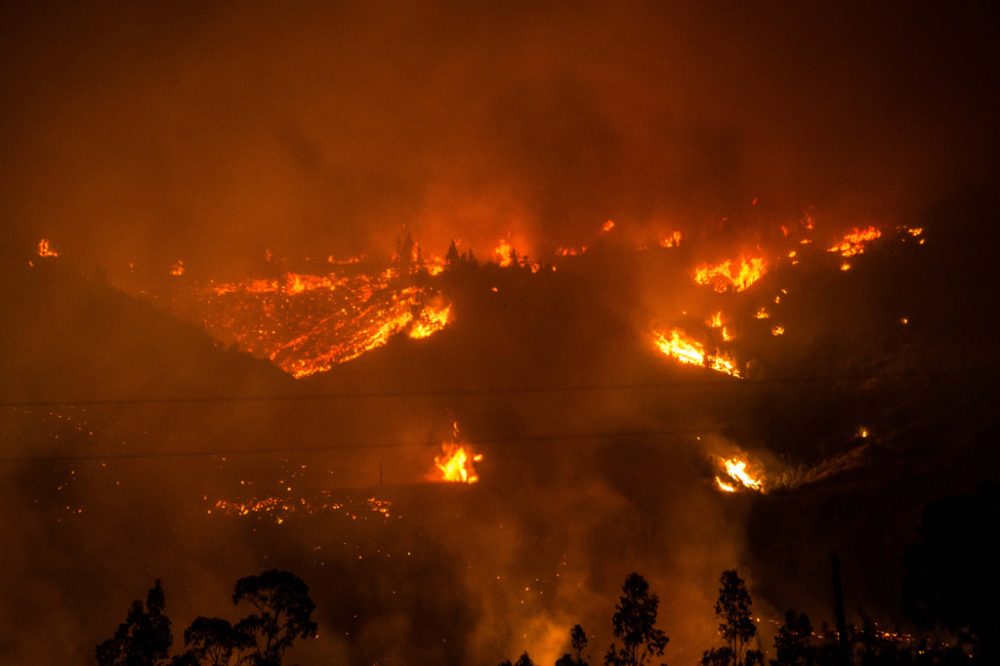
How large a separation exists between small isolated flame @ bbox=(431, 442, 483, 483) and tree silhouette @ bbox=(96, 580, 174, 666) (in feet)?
179

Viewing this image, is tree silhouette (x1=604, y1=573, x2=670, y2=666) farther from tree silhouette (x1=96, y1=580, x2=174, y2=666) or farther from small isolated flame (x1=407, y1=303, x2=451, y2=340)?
small isolated flame (x1=407, y1=303, x2=451, y2=340)

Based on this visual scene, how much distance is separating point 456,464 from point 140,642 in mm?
58974

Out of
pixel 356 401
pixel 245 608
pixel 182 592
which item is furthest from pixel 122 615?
pixel 356 401

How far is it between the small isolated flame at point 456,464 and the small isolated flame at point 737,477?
27953 millimetres

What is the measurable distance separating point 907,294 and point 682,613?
6671cm

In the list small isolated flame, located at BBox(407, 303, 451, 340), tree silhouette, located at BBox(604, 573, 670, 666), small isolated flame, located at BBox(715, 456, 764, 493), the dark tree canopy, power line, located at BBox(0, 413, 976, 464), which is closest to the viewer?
the dark tree canopy

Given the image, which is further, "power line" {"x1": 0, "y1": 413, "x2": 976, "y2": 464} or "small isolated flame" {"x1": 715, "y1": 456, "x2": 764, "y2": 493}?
"small isolated flame" {"x1": 715, "y1": 456, "x2": 764, "y2": 493}

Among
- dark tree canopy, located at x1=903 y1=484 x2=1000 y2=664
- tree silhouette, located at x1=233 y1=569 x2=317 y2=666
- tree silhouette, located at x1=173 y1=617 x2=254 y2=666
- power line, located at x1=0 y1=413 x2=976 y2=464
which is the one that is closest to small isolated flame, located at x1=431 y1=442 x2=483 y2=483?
power line, located at x1=0 y1=413 x2=976 y2=464

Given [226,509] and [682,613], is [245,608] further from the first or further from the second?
[682,613]

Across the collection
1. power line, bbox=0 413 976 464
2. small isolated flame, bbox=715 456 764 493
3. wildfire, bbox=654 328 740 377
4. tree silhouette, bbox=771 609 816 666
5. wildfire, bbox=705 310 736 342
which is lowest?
tree silhouette, bbox=771 609 816 666

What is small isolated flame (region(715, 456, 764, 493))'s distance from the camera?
3541 inches

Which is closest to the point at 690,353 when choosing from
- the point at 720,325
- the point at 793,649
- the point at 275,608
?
the point at 720,325

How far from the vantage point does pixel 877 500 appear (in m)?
73.6

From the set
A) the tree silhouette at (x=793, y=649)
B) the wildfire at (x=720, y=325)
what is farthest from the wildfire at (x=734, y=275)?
the tree silhouette at (x=793, y=649)
